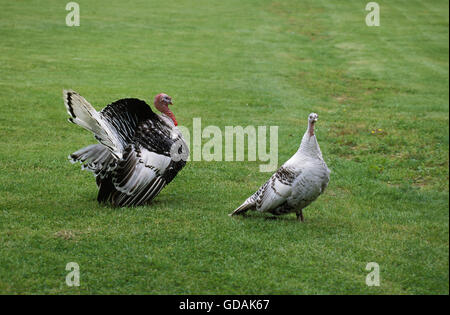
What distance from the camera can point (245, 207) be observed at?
27.7 feet

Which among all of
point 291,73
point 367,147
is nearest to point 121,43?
point 291,73

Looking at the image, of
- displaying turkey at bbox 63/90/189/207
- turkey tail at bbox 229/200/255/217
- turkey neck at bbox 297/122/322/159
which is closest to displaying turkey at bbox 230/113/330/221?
turkey neck at bbox 297/122/322/159

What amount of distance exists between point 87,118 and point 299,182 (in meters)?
3.32

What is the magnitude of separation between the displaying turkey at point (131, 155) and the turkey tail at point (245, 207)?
1.29m

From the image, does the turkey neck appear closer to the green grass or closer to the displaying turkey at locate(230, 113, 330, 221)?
the displaying turkey at locate(230, 113, 330, 221)

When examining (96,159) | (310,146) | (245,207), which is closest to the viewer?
(310,146)

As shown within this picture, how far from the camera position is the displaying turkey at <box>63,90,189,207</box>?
28.0 ft

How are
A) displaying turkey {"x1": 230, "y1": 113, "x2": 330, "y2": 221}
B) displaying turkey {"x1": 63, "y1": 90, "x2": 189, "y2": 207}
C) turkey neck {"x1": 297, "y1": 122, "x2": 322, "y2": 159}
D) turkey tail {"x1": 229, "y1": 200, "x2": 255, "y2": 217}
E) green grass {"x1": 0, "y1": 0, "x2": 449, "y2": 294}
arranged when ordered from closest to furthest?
1. green grass {"x1": 0, "y1": 0, "x2": 449, "y2": 294}
2. displaying turkey {"x1": 230, "y1": 113, "x2": 330, "y2": 221}
3. turkey neck {"x1": 297, "y1": 122, "x2": 322, "y2": 159}
4. turkey tail {"x1": 229, "y1": 200, "x2": 255, "y2": 217}
5. displaying turkey {"x1": 63, "y1": 90, "x2": 189, "y2": 207}

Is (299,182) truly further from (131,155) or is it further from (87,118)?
(87,118)

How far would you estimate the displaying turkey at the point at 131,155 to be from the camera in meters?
8.54

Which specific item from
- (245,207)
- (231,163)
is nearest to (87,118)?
(245,207)

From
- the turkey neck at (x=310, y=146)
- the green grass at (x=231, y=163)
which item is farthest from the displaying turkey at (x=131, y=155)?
the turkey neck at (x=310, y=146)

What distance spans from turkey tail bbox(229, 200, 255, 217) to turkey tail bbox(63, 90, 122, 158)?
205cm
